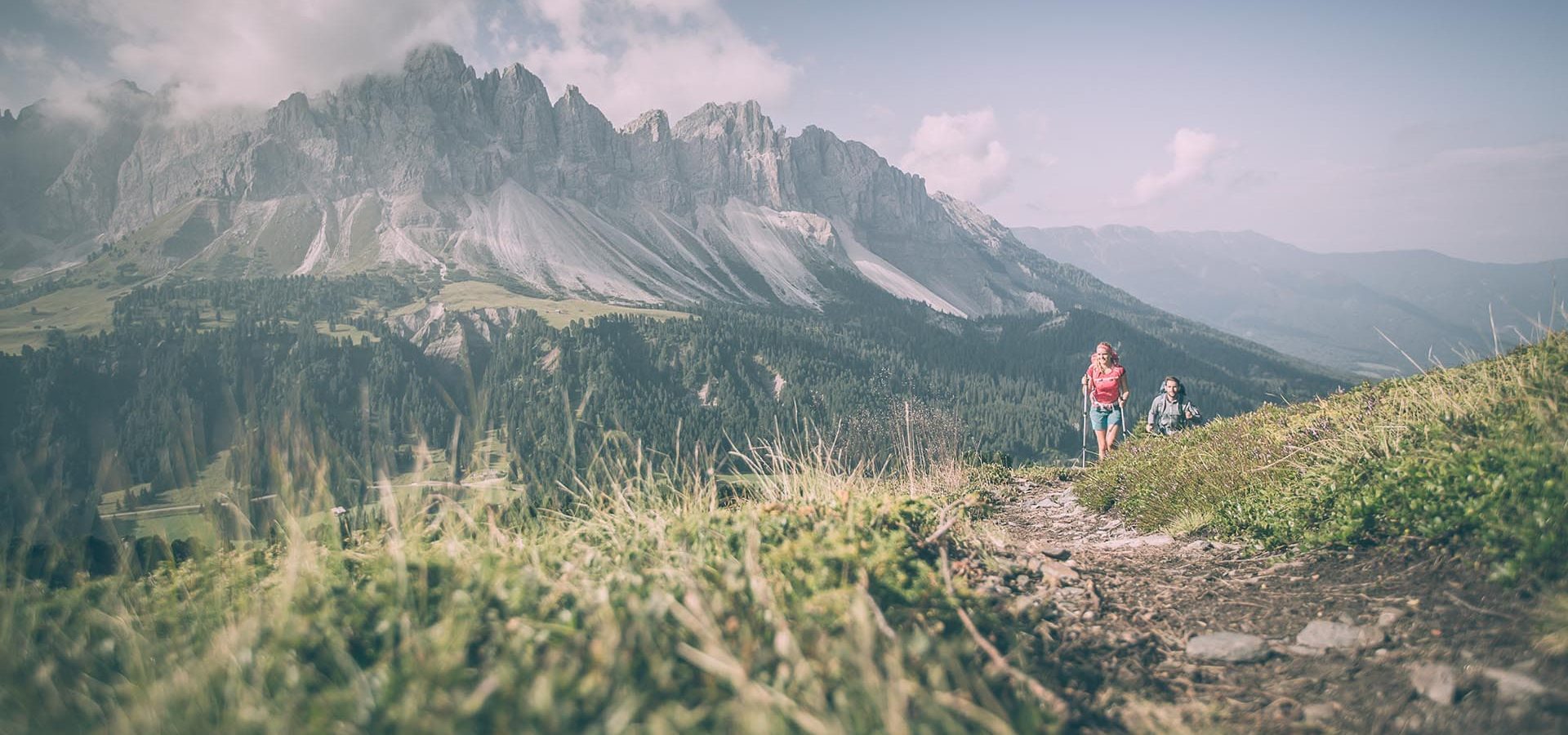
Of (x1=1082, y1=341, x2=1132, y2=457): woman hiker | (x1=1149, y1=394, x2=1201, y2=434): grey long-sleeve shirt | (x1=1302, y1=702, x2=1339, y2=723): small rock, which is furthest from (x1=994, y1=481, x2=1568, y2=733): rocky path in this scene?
(x1=1082, y1=341, x2=1132, y2=457): woman hiker

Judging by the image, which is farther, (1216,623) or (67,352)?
(67,352)

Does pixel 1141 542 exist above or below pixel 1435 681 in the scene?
below

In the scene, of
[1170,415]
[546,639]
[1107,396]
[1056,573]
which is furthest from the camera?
[1107,396]

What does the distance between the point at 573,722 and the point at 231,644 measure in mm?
1919

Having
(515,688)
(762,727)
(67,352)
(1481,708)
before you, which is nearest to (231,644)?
(515,688)

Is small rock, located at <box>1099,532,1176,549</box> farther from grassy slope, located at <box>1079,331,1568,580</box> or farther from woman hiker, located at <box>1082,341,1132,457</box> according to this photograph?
woman hiker, located at <box>1082,341,1132,457</box>

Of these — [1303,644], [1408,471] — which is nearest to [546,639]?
[1303,644]

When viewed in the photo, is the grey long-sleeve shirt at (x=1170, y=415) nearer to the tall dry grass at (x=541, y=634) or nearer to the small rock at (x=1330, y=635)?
the small rock at (x=1330, y=635)

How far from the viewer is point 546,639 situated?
3607 mm

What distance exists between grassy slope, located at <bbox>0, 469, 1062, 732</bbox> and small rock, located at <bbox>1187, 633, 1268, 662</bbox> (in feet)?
3.66

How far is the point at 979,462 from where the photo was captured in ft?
49.4

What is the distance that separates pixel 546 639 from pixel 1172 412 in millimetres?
15580

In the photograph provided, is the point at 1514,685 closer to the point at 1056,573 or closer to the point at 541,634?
the point at 1056,573

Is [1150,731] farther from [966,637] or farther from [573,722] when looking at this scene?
[573,722]
